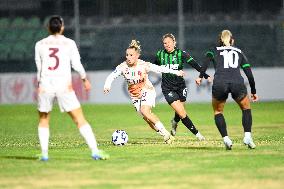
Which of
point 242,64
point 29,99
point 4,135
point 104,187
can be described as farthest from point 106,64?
point 104,187

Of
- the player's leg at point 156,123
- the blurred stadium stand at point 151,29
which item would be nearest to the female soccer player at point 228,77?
the player's leg at point 156,123

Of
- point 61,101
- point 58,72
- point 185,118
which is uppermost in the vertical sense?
point 58,72

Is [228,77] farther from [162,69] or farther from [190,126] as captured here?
[190,126]

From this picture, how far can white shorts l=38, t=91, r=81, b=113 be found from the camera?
44.0 feet

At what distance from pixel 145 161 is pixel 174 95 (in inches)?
207

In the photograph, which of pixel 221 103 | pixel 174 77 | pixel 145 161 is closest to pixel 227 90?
pixel 221 103

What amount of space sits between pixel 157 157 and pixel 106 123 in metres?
11.1

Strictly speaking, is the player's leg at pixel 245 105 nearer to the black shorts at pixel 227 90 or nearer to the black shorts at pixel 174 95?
the black shorts at pixel 227 90

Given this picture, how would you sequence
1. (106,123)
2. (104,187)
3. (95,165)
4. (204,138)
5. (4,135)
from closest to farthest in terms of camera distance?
(104,187), (95,165), (204,138), (4,135), (106,123)

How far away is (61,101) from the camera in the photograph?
44.0 ft

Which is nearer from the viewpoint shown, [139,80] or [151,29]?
[139,80]

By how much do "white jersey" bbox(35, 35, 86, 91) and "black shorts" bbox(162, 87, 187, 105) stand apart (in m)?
5.53

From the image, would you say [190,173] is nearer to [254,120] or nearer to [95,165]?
[95,165]

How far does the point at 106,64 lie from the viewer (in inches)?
1457
